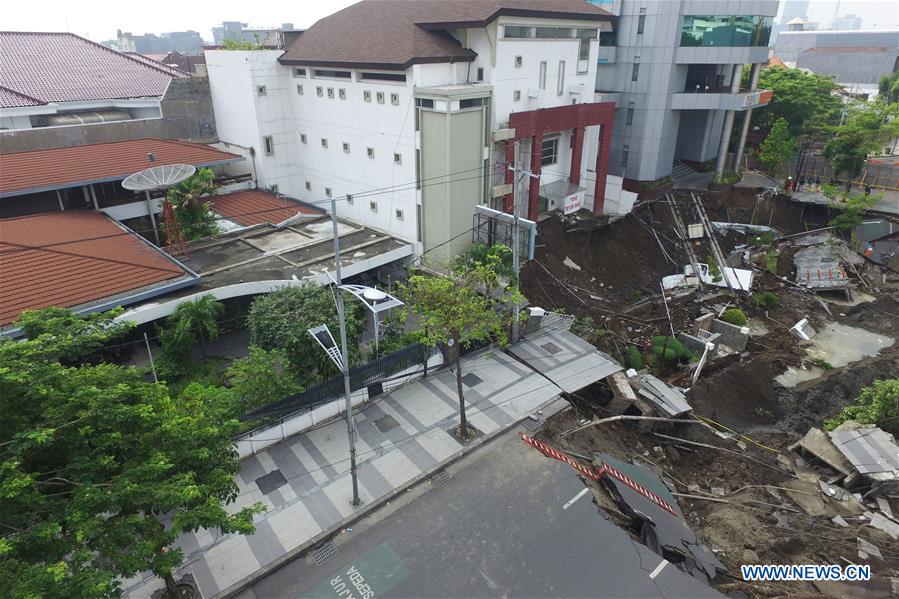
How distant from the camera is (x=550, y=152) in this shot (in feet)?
119

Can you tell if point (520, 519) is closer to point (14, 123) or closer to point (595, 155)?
point (595, 155)

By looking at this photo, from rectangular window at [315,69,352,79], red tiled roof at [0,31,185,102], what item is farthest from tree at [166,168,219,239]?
red tiled roof at [0,31,185,102]

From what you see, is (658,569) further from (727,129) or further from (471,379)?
(727,129)

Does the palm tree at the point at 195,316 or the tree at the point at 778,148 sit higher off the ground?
the tree at the point at 778,148

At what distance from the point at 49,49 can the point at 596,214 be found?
46.2m

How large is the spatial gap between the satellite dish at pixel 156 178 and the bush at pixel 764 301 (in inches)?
1348

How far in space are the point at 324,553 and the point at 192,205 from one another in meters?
22.1

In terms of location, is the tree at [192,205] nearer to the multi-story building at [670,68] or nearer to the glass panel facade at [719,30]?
the multi-story building at [670,68]

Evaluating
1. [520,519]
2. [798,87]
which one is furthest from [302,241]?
[798,87]

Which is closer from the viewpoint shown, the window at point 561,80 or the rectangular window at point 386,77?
the rectangular window at point 386,77

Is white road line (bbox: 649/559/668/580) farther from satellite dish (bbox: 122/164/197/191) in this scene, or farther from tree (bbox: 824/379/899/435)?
satellite dish (bbox: 122/164/197/191)

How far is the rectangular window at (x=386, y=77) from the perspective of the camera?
95.0ft

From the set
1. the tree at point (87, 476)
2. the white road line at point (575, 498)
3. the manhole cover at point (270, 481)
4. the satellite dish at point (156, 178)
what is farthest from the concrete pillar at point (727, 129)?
the tree at point (87, 476)

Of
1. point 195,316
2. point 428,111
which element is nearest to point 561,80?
point 428,111
